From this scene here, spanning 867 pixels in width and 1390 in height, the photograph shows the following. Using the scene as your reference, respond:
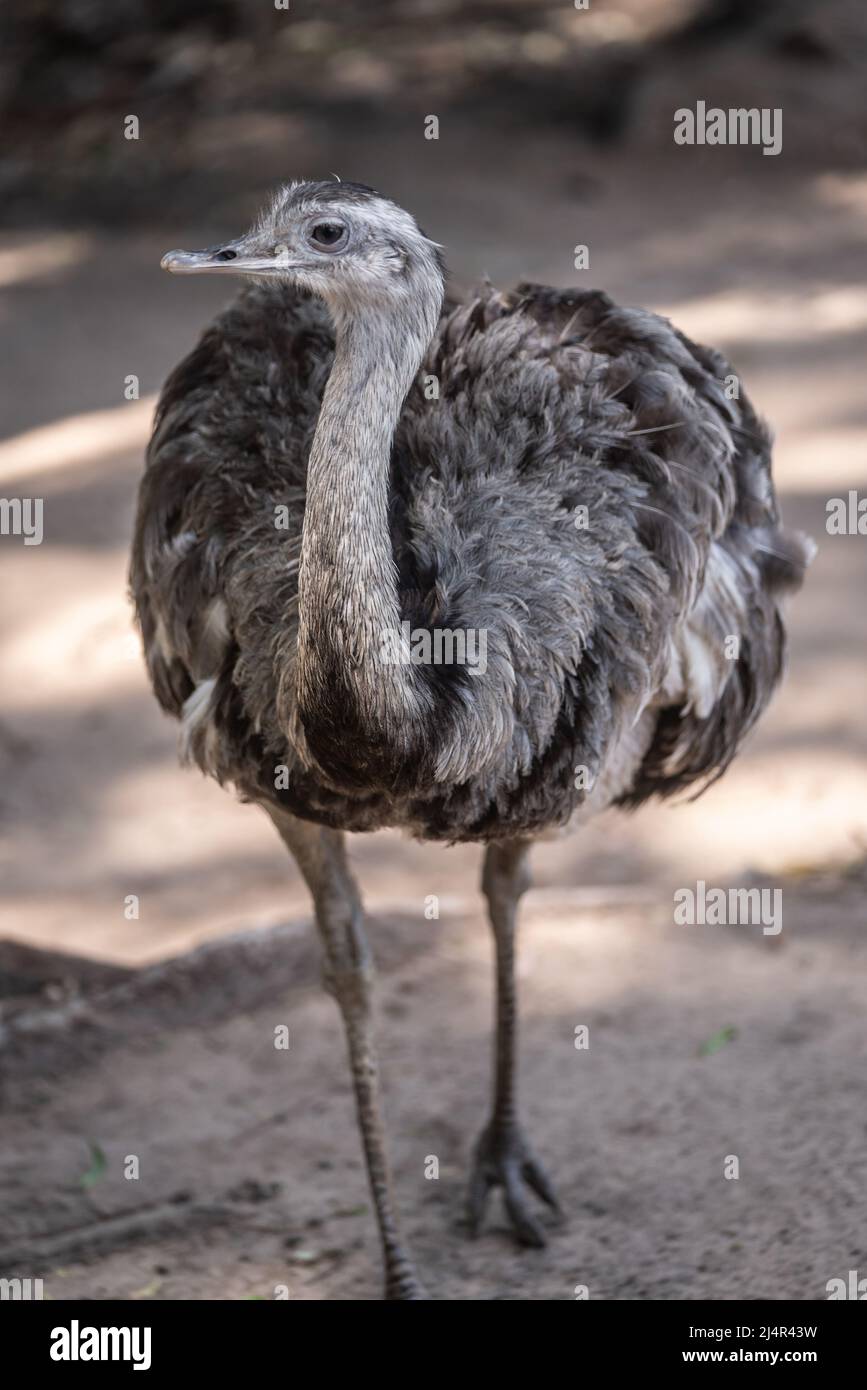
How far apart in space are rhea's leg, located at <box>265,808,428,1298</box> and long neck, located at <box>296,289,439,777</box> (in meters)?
0.92

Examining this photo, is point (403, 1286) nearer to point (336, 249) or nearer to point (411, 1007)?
point (411, 1007)

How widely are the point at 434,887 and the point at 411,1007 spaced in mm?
655

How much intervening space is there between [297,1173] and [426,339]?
2.21m

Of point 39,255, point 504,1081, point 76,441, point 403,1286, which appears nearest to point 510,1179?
point 504,1081

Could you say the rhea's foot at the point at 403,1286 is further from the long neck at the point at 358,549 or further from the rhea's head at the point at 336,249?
the rhea's head at the point at 336,249

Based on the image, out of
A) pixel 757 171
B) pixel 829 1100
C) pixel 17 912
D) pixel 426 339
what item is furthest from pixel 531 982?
pixel 757 171

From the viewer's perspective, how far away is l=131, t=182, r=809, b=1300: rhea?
285 centimetres

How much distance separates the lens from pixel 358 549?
281 cm

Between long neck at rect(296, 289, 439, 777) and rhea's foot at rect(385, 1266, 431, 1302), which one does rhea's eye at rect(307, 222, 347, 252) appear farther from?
rhea's foot at rect(385, 1266, 431, 1302)

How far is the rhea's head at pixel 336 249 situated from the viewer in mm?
2830

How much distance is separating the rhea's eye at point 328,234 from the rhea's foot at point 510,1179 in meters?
2.24

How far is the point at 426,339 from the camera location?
2936mm

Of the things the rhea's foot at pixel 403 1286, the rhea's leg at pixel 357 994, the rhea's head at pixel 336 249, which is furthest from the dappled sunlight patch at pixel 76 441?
the rhea's head at pixel 336 249

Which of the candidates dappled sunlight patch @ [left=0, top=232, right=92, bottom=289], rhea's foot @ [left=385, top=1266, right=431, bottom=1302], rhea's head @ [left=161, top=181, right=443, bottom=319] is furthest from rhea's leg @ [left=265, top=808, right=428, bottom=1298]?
dappled sunlight patch @ [left=0, top=232, right=92, bottom=289]
